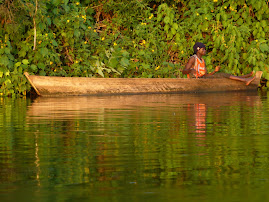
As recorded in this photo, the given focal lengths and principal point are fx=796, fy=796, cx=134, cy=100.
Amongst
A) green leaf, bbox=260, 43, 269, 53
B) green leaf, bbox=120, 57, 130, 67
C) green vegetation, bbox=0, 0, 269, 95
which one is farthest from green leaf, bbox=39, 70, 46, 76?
green leaf, bbox=260, 43, 269, 53

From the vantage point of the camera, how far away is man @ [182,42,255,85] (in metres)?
22.4

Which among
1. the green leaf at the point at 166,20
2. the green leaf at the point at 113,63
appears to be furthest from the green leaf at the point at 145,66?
the green leaf at the point at 166,20

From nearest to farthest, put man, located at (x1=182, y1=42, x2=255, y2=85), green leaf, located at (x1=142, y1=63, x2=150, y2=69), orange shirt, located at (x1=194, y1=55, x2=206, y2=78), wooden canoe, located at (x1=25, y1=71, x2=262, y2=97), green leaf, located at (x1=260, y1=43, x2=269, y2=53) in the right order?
wooden canoe, located at (x1=25, y1=71, x2=262, y2=97)
man, located at (x1=182, y1=42, x2=255, y2=85)
orange shirt, located at (x1=194, y1=55, x2=206, y2=78)
green leaf, located at (x1=142, y1=63, x2=150, y2=69)
green leaf, located at (x1=260, y1=43, x2=269, y2=53)

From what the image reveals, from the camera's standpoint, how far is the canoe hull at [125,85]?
2078 cm

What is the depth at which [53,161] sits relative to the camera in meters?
7.52

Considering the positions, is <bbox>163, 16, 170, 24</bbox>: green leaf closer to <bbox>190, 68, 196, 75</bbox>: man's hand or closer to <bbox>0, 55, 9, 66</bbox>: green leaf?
<bbox>190, 68, 196, 75</bbox>: man's hand

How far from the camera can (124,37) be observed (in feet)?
80.7

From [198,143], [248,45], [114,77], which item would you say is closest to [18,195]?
[198,143]

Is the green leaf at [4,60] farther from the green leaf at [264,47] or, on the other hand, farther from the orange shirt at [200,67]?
the green leaf at [264,47]

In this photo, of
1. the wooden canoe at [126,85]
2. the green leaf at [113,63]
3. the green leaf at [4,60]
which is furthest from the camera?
the green leaf at [113,63]

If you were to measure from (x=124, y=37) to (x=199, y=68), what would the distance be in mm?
2999

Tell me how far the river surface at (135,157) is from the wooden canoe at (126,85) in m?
7.16

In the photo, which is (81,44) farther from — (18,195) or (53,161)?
(18,195)

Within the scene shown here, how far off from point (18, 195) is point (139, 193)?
2.88 feet
